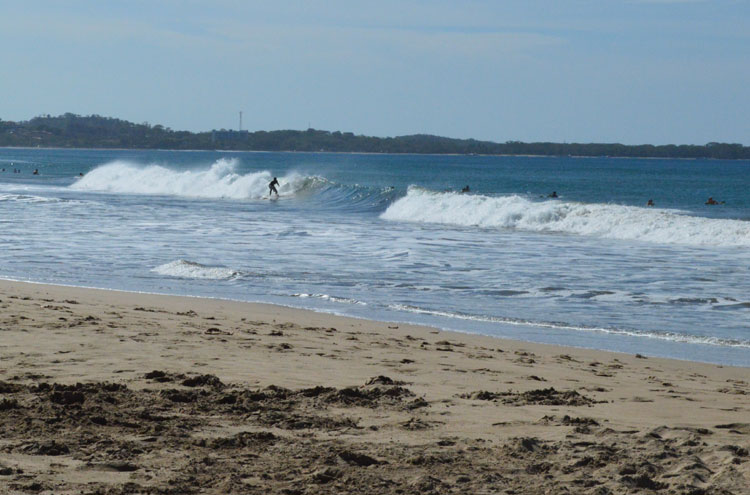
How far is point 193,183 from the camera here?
60312 mm

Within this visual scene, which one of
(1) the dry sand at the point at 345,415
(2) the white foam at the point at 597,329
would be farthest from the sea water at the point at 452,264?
(1) the dry sand at the point at 345,415

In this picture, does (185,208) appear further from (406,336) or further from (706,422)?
(706,422)

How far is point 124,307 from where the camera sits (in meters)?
12.3

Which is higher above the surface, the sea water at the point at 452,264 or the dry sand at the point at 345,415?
the dry sand at the point at 345,415

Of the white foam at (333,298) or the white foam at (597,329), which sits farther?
the white foam at (333,298)

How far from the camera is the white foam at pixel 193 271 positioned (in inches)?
655

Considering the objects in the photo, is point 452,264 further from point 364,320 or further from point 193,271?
point 364,320

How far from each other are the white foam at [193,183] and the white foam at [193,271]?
123 feet

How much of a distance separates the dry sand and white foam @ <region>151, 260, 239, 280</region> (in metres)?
6.08

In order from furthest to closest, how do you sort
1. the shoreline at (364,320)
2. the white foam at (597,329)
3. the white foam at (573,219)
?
the white foam at (573,219) < the white foam at (597,329) < the shoreline at (364,320)

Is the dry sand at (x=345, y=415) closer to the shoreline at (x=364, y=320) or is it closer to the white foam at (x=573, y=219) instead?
the shoreline at (x=364, y=320)

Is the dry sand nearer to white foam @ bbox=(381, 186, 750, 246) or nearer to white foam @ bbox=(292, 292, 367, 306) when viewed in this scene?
white foam @ bbox=(292, 292, 367, 306)

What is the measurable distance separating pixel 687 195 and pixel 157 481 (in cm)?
6819

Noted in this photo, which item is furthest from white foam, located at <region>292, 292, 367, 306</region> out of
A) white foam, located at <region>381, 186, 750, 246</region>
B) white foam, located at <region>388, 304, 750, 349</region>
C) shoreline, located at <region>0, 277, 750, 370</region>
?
white foam, located at <region>381, 186, 750, 246</region>
